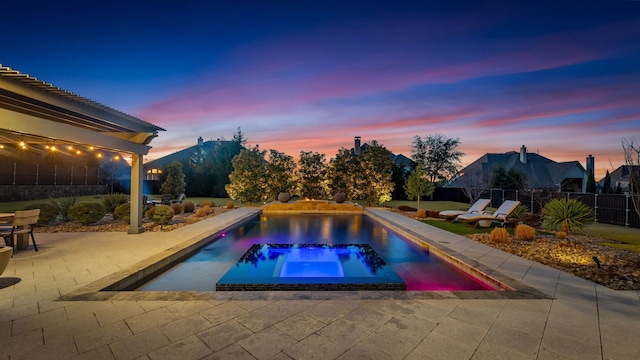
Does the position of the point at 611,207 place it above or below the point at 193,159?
below

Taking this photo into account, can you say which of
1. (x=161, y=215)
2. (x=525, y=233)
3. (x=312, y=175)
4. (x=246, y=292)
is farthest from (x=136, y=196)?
(x=312, y=175)

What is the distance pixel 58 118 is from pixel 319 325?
794 centimetres

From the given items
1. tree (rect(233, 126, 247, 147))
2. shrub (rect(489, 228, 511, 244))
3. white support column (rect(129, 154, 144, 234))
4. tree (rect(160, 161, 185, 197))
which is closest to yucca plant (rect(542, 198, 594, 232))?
shrub (rect(489, 228, 511, 244))

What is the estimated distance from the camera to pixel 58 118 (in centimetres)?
672

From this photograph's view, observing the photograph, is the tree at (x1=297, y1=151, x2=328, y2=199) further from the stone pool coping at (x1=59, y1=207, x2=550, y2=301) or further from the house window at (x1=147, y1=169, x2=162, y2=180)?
the house window at (x1=147, y1=169, x2=162, y2=180)

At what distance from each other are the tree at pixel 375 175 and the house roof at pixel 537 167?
13741 millimetres

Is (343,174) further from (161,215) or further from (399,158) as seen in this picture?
(399,158)

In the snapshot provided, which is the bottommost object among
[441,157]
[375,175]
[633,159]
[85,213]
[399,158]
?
[85,213]

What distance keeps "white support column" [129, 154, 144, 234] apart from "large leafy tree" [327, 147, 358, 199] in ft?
43.4

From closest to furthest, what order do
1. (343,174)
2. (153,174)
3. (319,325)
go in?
1. (319,325)
2. (343,174)
3. (153,174)

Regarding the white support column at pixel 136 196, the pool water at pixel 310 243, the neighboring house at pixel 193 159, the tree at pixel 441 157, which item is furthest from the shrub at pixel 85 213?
the tree at pixel 441 157

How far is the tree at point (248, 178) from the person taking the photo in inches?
746

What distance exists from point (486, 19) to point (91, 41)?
48.4ft

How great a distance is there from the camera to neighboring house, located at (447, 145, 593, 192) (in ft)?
98.9
